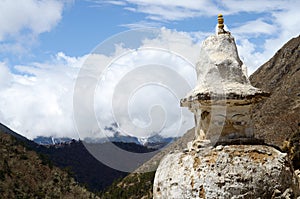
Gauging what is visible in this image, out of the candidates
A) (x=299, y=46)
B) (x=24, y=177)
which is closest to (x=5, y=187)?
(x=24, y=177)

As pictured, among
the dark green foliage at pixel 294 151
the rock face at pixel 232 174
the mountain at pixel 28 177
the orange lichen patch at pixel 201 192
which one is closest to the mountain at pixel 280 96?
the dark green foliage at pixel 294 151

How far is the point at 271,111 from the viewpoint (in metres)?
61.3

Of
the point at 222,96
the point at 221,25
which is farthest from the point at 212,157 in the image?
the point at 221,25

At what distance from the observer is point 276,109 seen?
61.2 meters

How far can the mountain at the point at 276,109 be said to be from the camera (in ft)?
166

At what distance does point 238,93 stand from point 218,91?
0.73 ft

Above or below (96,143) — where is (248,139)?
below

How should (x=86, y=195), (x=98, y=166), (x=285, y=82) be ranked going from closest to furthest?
1. (x=86, y=195)
2. (x=285, y=82)
3. (x=98, y=166)

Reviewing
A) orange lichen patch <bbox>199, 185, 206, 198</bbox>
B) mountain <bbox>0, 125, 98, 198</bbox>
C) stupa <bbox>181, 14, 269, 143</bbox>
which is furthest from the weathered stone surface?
mountain <bbox>0, 125, 98, 198</bbox>

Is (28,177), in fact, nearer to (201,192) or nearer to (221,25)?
(221,25)

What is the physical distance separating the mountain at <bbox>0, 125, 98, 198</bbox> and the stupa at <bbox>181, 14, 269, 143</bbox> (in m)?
44.1

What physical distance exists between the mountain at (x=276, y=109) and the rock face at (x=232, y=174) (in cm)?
2376

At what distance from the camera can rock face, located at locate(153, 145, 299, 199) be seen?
5.05 m

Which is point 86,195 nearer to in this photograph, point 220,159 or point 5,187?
point 5,187
